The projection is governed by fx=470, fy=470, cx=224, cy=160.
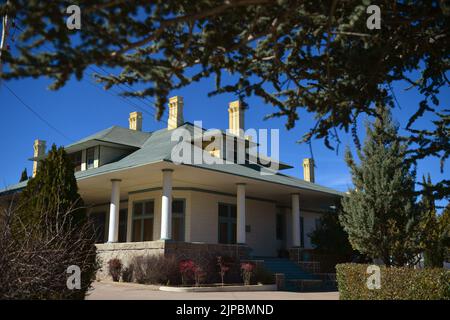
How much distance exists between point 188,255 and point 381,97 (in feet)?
42.2

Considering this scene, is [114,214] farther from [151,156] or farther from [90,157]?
[90,157]

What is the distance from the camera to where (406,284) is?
36.8 feet

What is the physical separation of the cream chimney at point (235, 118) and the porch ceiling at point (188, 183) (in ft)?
12.5

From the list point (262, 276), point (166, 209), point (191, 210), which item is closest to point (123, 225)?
point (191, 210)

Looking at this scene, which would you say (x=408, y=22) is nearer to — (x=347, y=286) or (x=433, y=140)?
(x=433, y=140)

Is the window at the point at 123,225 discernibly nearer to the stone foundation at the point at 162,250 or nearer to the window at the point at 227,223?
the stone foundation at the point at 162,250

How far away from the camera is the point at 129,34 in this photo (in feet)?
18.5

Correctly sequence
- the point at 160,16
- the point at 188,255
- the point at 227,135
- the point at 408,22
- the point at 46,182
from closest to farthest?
the point at 160,16
the point at 408,22
the point at 46,182
the point at 188,255
the point at 227,135

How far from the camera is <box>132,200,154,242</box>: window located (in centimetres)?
2433

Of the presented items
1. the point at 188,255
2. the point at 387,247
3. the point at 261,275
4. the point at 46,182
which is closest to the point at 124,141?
the point at 188,255

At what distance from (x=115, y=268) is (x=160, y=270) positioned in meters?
2.97

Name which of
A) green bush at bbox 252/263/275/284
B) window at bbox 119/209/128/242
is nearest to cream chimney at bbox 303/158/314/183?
window at bbox 119/209/128/242

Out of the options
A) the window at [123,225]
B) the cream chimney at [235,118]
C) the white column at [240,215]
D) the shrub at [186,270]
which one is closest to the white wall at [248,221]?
→ the white column at [240,215]

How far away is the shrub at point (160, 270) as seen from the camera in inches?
706
